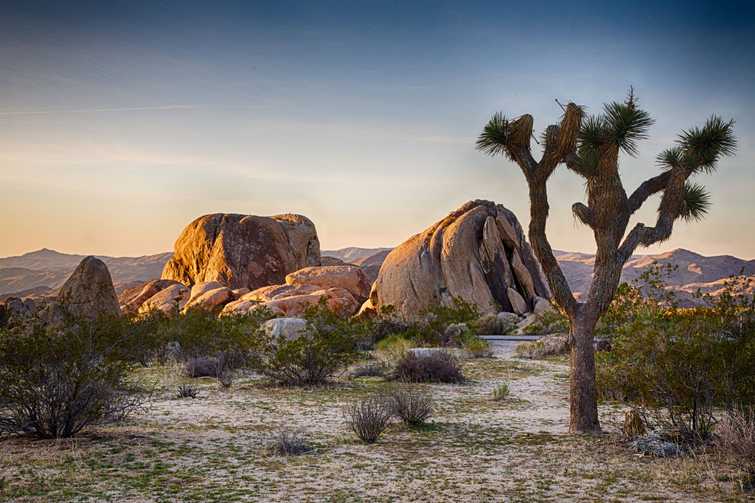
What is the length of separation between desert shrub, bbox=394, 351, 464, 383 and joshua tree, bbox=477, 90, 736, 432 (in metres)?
6.06

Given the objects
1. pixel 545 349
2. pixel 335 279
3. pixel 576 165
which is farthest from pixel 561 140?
pixel 335 279

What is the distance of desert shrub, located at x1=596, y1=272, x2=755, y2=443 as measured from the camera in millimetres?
9141

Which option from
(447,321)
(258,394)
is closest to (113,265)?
(447,321)

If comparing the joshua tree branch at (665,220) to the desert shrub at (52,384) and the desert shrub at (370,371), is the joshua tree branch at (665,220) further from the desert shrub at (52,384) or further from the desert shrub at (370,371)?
the desert shrub at (370,371)

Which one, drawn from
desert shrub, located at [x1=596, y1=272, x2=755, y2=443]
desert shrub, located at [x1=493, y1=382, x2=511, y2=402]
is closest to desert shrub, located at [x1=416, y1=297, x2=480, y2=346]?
desert shrub, located at [x1=493, y1=382, x2=511, y2=402]

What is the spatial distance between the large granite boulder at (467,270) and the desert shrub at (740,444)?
30327mm

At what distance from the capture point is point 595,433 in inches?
403

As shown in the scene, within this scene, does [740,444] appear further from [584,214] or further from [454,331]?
[454,331]

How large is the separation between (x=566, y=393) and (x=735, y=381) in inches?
227

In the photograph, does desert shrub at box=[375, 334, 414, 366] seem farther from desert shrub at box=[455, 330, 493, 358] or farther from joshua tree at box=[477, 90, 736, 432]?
joshua tree at box=[477, 90, 736, 432]

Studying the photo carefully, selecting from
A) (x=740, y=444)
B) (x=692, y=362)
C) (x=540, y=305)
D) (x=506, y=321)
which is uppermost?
(x=540, y=305)

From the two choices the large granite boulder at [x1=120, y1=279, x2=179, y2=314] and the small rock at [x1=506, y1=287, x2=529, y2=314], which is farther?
the large granite boulder at [x1=120, y1=279, x2=179, y2=314]

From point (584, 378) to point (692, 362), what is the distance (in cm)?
150

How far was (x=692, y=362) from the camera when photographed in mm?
9312
